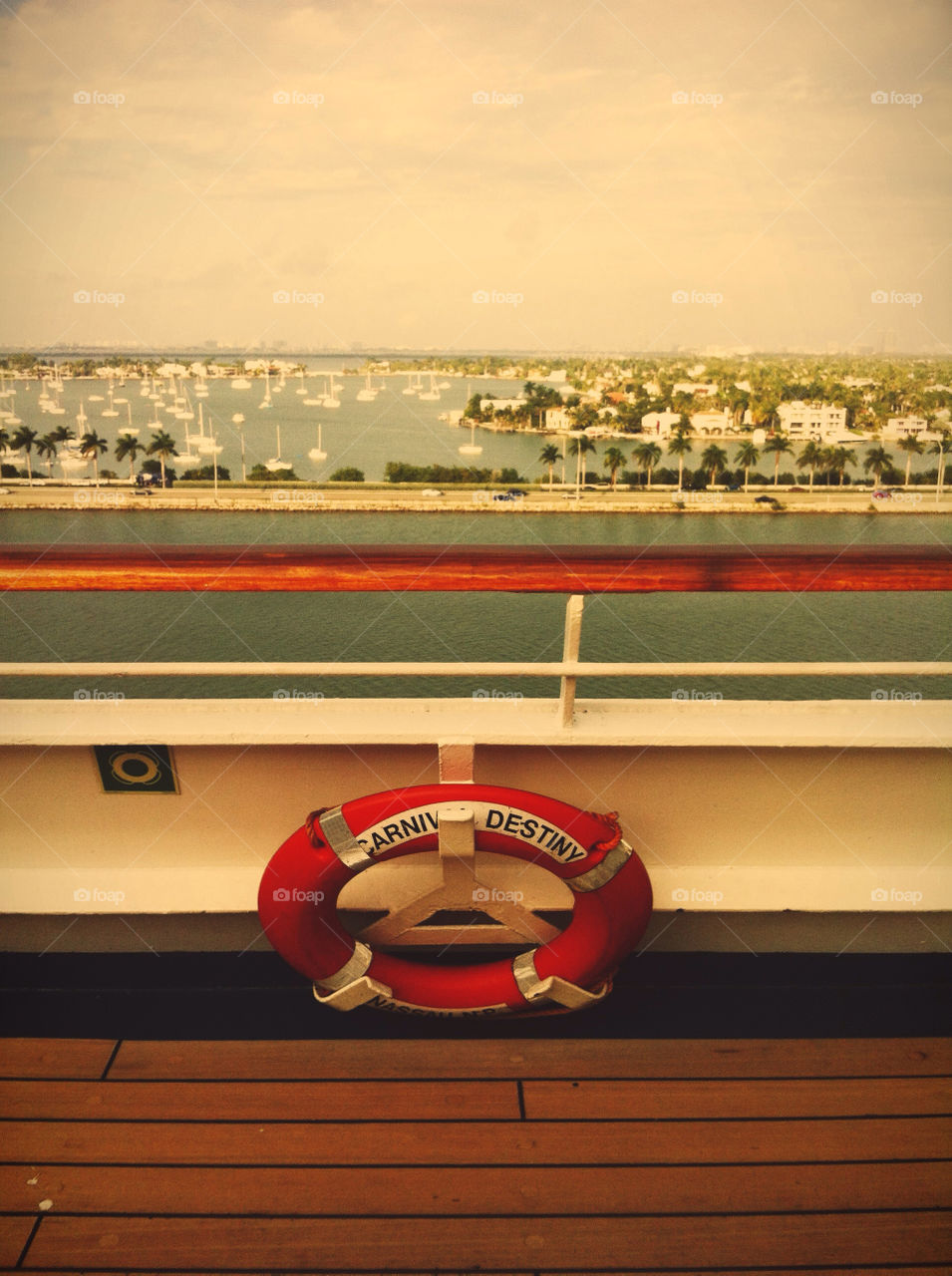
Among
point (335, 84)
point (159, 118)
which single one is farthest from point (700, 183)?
point (159, 118)

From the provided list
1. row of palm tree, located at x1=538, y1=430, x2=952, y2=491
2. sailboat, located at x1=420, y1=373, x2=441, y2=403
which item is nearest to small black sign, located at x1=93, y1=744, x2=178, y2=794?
row of palm tree, located at x1=538, y1=430, x2=952, y2=491

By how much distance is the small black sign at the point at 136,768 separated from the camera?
4.95ft

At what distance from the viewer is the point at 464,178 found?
52344 millimetres

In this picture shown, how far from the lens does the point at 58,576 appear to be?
135cm

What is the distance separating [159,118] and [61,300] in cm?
1355

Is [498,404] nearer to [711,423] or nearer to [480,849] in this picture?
[711,423]

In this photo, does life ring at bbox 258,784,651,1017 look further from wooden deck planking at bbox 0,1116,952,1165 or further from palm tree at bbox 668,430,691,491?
palm tree at bbox 668,430,691,491

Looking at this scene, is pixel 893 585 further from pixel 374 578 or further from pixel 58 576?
A: pixel 58 576

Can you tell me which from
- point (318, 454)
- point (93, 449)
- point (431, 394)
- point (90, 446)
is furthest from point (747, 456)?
point (93, 449)
